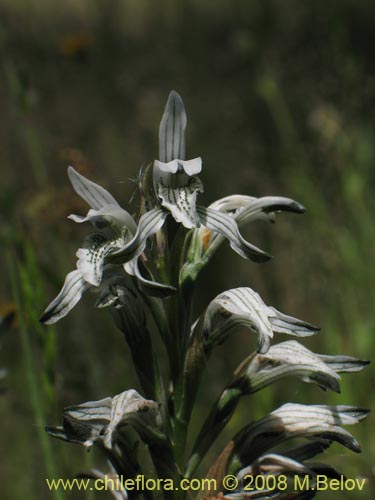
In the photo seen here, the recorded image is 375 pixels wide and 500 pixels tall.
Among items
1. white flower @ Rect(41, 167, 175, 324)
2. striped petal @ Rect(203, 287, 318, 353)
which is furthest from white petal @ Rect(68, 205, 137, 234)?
striped petal @ Rect(203, 287, 318, 353)

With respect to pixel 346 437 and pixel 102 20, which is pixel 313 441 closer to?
pixel 346 437

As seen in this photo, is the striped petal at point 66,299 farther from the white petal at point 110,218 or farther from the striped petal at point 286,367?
the striped petal at point 286,367

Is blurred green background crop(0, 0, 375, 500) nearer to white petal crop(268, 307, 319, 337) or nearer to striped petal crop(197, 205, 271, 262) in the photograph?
striped petal crop(197, 205, 271, 262)

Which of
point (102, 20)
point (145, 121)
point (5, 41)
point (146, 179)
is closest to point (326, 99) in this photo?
point (102, 20)

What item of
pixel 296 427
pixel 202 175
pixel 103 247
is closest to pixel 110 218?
pixel 103 247

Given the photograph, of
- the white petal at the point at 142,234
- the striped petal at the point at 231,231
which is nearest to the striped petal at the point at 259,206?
the striped petal at the point at 231,231

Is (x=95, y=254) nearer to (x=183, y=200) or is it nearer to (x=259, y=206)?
(x=183, y=200)
